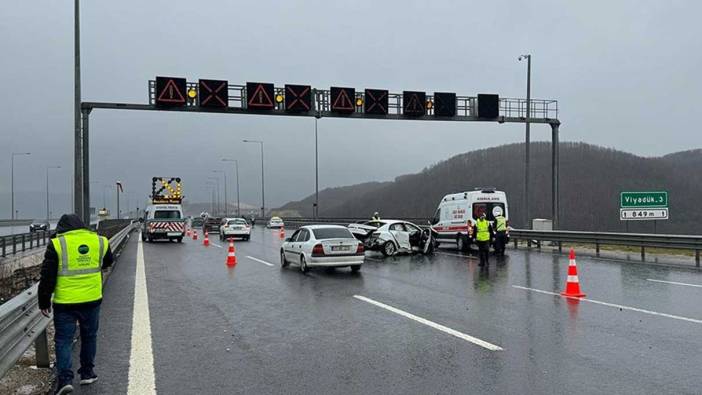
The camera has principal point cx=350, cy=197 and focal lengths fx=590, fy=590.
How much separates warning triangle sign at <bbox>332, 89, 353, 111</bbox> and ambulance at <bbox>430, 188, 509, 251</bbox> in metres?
6.46

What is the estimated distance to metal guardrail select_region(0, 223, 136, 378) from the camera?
5.29 m

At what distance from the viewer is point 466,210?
24.8 meters

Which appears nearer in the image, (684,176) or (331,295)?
Result: (331,295)

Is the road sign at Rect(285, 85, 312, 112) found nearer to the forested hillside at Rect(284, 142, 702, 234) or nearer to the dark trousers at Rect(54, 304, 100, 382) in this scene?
the dark trousers at Rect(54, 304, 100, 382)

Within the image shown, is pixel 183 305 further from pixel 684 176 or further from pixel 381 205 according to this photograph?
pixel 381 205

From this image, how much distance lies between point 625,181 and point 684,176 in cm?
1141

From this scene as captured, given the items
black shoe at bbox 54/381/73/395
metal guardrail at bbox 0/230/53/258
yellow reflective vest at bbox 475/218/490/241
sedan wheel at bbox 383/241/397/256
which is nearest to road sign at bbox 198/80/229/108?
metal guardrail at bbox 0/230/53/258

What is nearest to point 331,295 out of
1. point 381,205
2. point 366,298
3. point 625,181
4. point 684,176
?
point 366,298

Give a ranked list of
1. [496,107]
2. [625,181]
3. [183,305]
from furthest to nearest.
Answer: [625,181] → [496,107] → [183,305]

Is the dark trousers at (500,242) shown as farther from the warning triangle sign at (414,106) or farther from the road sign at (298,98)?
the road sign at (298,98)

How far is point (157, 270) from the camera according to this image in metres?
17.8

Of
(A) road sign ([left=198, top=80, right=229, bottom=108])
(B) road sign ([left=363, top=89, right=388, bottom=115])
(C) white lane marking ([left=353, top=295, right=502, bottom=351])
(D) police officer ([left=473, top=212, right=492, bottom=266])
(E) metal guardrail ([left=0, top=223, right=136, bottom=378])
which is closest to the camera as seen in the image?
(E) metal guardrail ([left=0, top=223, right=136, bottom=378])

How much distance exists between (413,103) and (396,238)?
8480 millimetres

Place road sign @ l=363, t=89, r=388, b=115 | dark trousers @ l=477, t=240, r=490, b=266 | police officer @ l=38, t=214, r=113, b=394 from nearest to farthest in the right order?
police officer @ l=38, t=214, r=113, b=394 < dark trousers @ l=477, t=240, r=490, b=266 < road sign @ l=363, t=89, r=388, b=115
